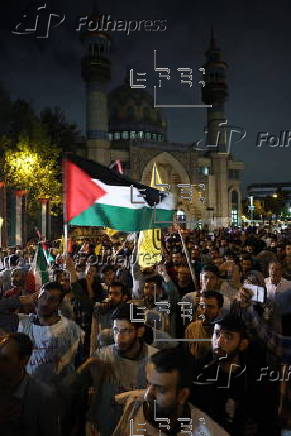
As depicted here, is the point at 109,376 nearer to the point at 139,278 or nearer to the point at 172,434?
the point at 172,434

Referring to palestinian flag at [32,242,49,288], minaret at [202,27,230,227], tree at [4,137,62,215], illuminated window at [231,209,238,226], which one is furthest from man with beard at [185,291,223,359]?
illuminated window at [231,209,238,226]

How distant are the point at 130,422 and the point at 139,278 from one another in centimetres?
367

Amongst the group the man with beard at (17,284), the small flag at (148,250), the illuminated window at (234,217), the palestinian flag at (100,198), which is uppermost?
the illuminated window at (234,217)

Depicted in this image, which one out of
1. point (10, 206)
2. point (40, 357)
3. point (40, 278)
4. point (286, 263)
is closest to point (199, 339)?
point (40, 357)

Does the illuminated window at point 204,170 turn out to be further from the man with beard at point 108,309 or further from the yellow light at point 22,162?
the man with beard at point 108,309

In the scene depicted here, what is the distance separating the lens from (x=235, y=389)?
2.95 metres

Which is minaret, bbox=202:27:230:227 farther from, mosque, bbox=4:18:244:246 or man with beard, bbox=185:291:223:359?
man with beard, bbox=185:291:223:359

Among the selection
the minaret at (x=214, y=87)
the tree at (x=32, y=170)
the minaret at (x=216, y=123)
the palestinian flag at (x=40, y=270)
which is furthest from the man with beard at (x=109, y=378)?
the minaret at (x=214, y=87)

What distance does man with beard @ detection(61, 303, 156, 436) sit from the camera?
3023 millimetres

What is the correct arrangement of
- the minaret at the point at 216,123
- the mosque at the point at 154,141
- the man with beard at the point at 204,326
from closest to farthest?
the man with beard at the point at 204,326, the mosque at the point at 154,141, the minaret at the point at 216,123

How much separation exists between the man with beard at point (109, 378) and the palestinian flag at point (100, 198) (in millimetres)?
1925

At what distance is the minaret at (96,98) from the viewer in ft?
148

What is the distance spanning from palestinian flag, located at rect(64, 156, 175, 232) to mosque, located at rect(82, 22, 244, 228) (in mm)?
38017

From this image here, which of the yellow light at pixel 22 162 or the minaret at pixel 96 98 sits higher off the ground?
the minaret at pixel 96 98
